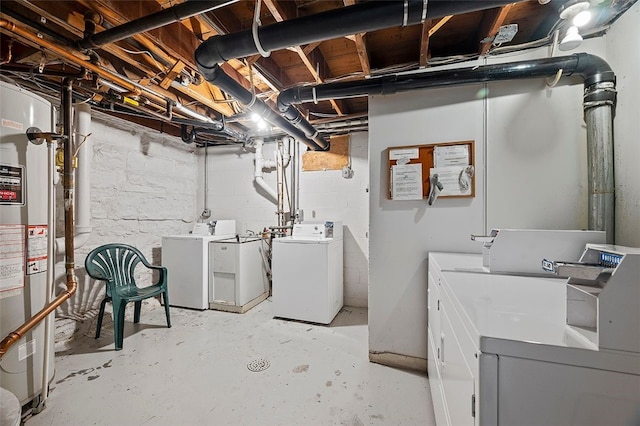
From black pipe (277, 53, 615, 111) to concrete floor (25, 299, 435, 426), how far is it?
218cm

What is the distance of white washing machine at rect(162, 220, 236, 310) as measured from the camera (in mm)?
3076

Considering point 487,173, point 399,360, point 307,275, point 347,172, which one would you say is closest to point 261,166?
point 347,172

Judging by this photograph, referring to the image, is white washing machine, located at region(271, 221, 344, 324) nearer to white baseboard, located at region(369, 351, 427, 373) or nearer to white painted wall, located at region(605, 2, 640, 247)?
white baseboard, located at region(369, 351, 427, 373)

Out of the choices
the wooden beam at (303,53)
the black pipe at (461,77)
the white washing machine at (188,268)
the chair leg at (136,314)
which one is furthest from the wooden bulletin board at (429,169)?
the chair leg at (136,314)

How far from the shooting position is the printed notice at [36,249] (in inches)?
56.1

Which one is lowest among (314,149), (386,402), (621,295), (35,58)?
(386,402)

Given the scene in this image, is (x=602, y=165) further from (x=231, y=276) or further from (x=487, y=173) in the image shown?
(x=231, y=276)

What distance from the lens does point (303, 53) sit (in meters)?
1.74

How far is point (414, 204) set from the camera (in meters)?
1.95

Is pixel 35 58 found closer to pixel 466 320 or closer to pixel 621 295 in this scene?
pixel 466 320

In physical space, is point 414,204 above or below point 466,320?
above

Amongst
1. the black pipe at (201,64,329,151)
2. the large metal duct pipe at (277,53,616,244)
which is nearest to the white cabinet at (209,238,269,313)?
the black pipe at (201,64,329,151)

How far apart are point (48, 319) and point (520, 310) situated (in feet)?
8.18

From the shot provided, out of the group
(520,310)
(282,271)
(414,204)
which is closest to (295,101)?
(414,204)
